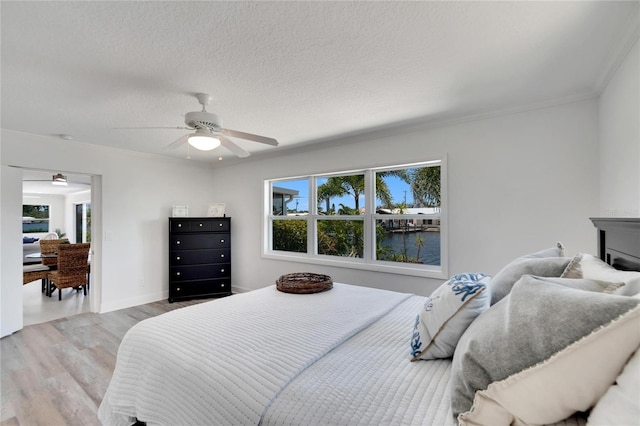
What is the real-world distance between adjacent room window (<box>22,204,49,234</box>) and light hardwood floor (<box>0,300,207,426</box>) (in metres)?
8.21

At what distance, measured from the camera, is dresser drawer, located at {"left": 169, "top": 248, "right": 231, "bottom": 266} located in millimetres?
4465

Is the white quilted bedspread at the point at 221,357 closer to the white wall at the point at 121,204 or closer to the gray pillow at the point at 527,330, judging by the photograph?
the gray pillow at the point at 527,330

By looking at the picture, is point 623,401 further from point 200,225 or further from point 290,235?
point 200,225

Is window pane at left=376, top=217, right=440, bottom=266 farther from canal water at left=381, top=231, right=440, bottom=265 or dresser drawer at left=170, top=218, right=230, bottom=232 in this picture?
dresser drawer at left=170, top=218, right=230, bottom=232

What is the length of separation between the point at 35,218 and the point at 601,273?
1332cm

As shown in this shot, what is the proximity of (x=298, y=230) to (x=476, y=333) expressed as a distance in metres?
3.68

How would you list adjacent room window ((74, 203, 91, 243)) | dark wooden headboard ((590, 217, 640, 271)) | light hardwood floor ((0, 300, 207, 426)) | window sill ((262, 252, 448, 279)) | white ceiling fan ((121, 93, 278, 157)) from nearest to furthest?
dark wooden headboard ((590, 217, 640, 271)) → light hardwood floor ((0, 300, 207, 426)) → white ceiling fan ((121, 93, 278, 157)) → window sill ((262, 252, 448, 279)) → adjacent room window ((74, 203, 91, 243))

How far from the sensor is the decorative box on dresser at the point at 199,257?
4465 millimetres

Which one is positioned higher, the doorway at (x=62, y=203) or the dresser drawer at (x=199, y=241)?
the doorway at (x=62, y=203)

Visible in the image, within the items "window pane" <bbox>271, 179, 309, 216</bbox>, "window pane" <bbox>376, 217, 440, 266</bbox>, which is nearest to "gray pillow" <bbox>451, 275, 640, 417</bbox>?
"window pane" <bbox>376, 217, 440, 266</bbox>

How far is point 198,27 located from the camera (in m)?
1.54

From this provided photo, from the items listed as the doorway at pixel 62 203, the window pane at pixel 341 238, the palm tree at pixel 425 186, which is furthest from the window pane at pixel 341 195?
the doorway at pixel 62 203

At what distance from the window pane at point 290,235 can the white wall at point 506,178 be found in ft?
3.42

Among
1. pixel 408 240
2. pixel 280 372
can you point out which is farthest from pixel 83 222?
pixel 280 372
